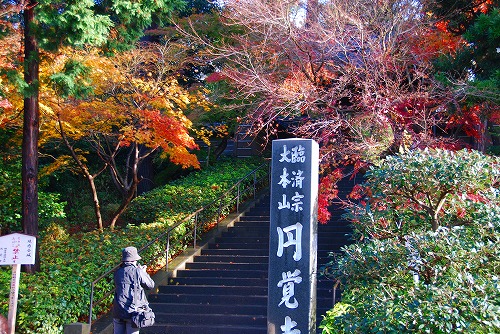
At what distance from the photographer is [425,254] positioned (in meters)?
5.52

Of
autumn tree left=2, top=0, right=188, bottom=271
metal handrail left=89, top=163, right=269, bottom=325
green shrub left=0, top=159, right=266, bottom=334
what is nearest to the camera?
green shrub left=0, top=159, right=266, bottom=334

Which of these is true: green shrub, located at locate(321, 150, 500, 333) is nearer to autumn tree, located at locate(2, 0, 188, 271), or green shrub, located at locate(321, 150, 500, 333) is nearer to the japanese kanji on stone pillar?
the japanese kanji on stone pillar

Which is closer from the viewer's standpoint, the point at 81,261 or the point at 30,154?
the point at 30,154

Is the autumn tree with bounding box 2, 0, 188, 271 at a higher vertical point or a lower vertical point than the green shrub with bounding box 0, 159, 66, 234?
higher

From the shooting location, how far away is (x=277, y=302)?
7.06m

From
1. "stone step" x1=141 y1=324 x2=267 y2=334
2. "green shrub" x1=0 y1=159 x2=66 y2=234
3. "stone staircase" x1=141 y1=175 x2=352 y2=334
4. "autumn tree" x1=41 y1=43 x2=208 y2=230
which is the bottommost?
"stone step" x1=141 y1=324 x2=267 y2=334

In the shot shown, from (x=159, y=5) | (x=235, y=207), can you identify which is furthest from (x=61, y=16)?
(x=235, y=207)

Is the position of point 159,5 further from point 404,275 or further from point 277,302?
point 404,275

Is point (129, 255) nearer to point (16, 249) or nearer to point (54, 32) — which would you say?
point (16, 249)

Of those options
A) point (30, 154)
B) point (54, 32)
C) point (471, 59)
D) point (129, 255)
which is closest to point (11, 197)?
point (30, 154)

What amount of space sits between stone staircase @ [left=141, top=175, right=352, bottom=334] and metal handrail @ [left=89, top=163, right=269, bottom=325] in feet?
1.78

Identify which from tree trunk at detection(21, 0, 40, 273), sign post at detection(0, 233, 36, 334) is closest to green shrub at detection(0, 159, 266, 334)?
sign post at detection(0, 233, 36, 334)

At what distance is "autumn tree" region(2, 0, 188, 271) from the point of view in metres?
9.43

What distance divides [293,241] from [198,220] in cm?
783
